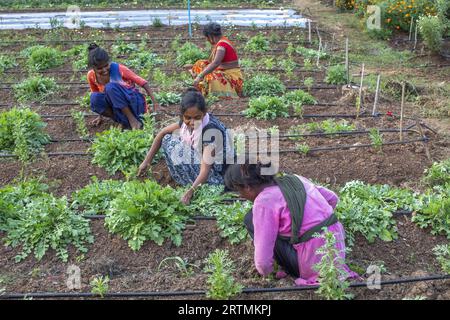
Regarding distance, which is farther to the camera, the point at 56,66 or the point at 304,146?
the point at 56,66

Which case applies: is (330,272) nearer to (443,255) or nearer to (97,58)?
(443,255)

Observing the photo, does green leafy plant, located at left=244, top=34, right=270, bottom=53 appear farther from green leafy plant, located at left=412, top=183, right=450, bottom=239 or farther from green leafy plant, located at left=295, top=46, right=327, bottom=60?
green leafy plant, located at left=412, top=183, right=450, bottom=239

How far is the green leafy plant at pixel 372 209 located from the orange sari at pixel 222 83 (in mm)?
2936

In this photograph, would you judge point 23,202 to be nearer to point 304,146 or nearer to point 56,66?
point 304,146

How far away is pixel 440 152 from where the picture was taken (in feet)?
18.6

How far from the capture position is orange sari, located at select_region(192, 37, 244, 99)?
7059mm

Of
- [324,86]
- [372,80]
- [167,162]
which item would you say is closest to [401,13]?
[372,80]

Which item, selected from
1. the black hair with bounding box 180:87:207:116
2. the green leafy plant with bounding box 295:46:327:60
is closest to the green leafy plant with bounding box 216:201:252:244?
the black hair with bounding box 180:87:207:116

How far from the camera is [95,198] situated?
4551 millimetres

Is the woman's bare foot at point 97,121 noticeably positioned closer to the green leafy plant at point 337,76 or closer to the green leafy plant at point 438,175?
the green leafy plant at point 337,76

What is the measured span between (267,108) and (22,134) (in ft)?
8.78

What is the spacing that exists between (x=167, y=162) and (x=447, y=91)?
451 cm

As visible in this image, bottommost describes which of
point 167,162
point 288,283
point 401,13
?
point 288,283

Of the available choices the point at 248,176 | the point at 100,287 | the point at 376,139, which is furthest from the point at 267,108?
the point at 100,287
